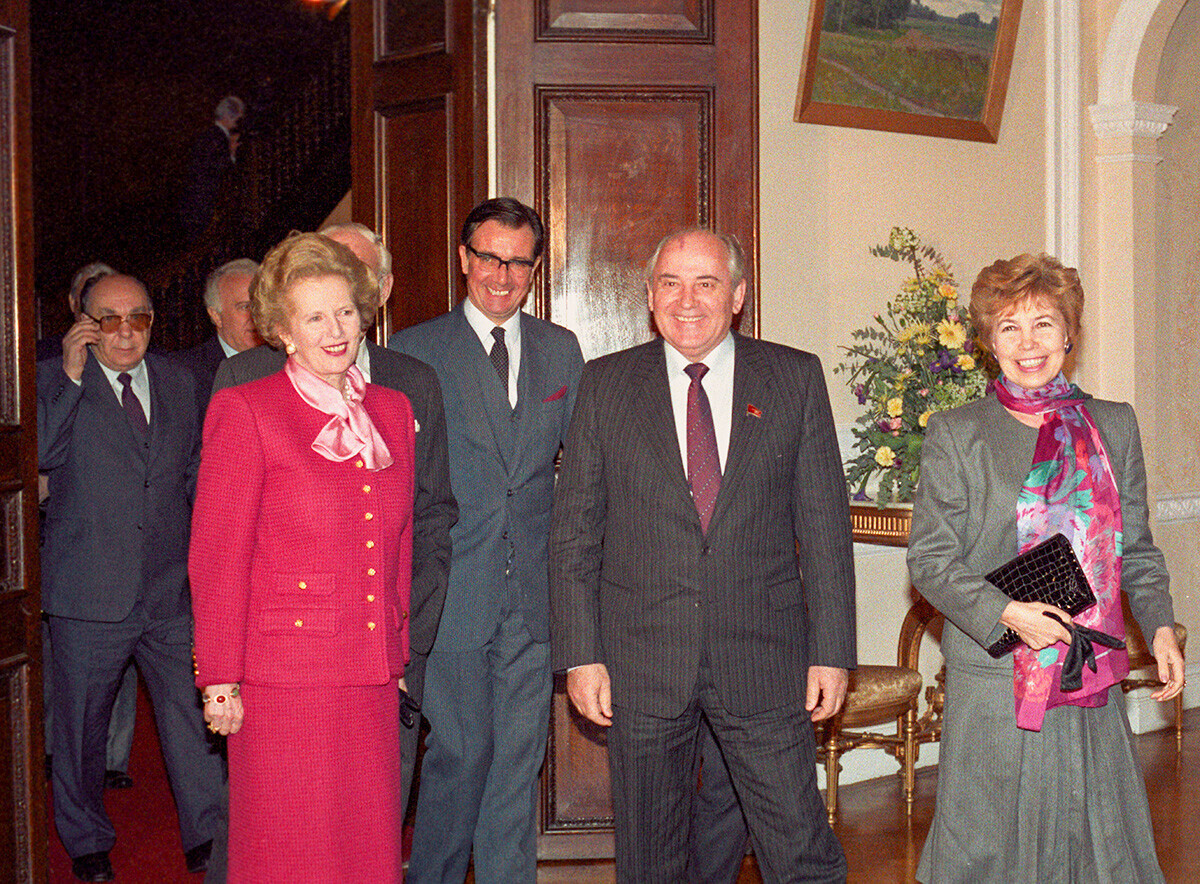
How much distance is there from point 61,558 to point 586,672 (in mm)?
2007

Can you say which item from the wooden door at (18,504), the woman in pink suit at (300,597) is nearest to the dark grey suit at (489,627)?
the woman in pink suit at (300,597)

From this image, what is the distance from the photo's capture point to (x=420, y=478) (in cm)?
299

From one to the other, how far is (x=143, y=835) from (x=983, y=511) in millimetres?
3144

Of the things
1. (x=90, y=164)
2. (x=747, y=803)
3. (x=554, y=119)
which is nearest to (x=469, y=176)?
(x=554, y=119)

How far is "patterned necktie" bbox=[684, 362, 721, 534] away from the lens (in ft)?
9.20

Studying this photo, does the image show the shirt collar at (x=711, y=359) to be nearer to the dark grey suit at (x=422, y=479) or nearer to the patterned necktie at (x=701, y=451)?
the patterned necktie at (x=701, y=451)

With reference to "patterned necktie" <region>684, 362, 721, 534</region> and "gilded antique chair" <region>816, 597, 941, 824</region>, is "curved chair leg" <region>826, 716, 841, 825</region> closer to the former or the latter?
"gilded antique chair" <region>816, 597, 941, 824</region>

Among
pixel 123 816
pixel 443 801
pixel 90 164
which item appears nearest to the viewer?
pixel 443 801

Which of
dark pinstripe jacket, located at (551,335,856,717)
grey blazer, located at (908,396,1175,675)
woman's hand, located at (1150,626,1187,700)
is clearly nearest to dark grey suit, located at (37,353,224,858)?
dark pinstripe jacket, located at (551,335,856,717)

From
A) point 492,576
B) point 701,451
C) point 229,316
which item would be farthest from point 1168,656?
point 229,316

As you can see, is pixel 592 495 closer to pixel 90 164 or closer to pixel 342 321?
pixel 342 321

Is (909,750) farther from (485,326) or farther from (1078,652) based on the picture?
(485,326)

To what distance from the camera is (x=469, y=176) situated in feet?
13.2

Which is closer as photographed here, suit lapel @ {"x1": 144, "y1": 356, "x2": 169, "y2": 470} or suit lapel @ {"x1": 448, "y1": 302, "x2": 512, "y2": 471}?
suit lapel @ {"x1": 448, "y1": 302, "x2": 512, "y2": 471}
